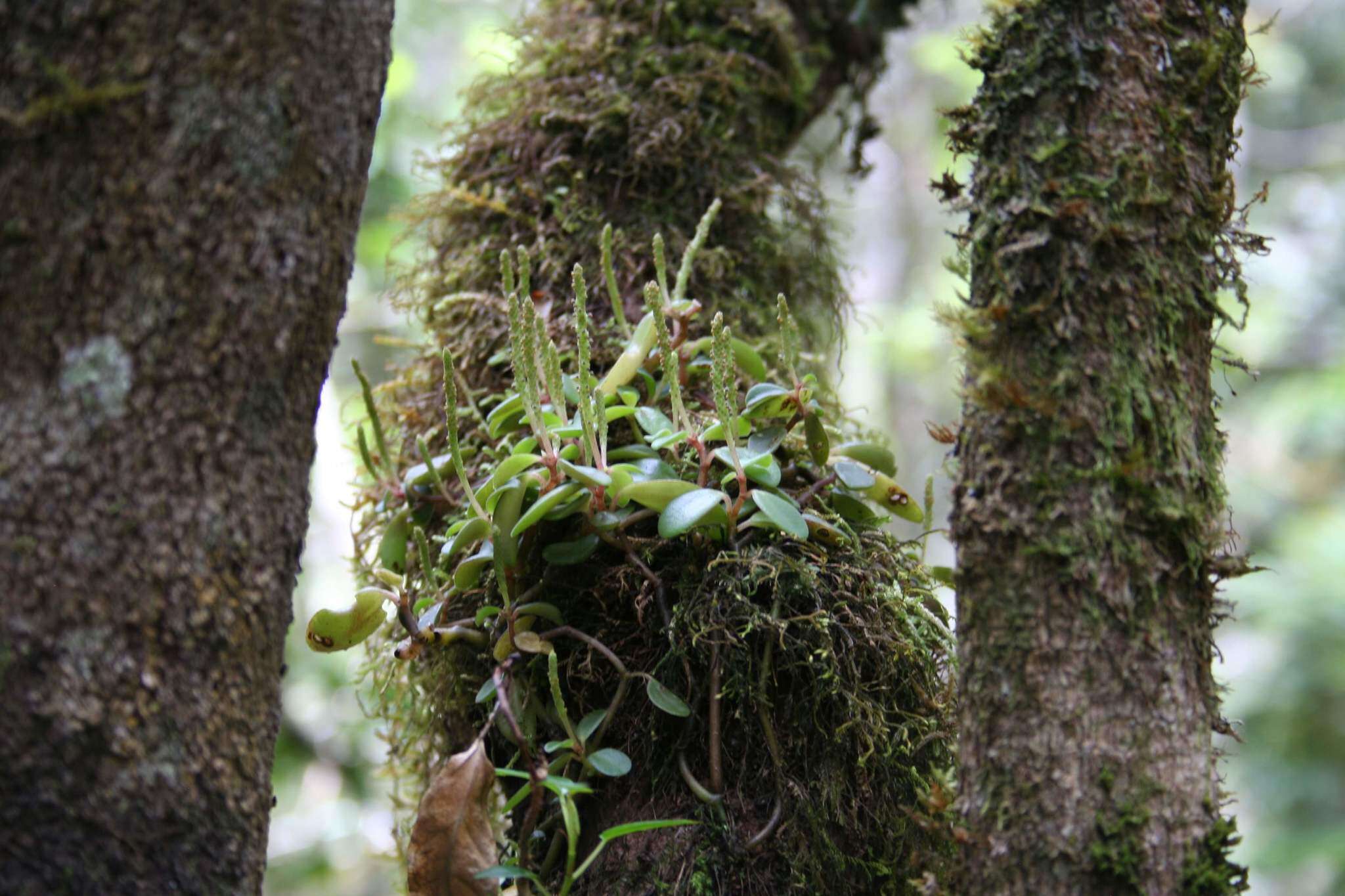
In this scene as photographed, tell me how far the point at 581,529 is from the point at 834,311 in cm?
98

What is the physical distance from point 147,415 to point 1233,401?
7733 mm

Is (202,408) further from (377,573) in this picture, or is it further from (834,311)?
(834,311)

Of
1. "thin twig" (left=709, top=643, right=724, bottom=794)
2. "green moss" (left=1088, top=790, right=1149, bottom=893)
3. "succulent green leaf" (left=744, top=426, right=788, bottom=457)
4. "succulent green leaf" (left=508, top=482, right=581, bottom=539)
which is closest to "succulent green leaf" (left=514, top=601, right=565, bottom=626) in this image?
"succulent green leaf" (left=508, top=482, right=581, bottom=539)

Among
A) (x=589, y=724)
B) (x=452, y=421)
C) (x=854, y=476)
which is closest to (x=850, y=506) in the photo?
(x=854, y=476)

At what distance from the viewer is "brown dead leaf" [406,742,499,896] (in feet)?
3.82

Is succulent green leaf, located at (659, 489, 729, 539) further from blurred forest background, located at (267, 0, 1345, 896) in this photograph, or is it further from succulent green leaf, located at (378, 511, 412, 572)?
blurred forest background, located at (267, 0, 1345, 896)

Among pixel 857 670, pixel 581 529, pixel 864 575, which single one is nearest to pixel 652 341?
pixel 581 529

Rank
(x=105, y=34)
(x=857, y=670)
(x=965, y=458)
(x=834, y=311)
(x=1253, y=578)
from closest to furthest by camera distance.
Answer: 1. (x=105, y=34)
2. (x=965, y=458)
3. (x=857, y=670)
4. (x=834, y=311)
5. (x=1253, y=578)

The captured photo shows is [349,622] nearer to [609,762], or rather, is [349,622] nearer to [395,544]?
[395,544]

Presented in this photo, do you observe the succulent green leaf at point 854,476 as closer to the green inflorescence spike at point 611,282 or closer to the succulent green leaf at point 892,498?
the succulent green leaf at point 892,498

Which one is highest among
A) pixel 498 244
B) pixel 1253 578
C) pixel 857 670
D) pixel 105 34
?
pixel 1253 578

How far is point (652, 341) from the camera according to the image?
1.51 m

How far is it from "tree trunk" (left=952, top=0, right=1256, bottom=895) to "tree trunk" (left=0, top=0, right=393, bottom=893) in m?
0.74

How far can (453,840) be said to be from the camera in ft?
3.83
